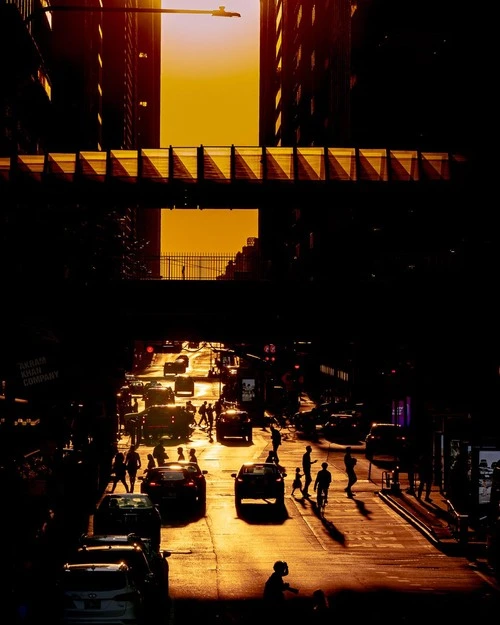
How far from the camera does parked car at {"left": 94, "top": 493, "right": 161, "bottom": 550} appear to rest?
85.4ft

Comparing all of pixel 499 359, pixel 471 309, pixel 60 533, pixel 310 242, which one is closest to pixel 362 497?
pixel 471 309

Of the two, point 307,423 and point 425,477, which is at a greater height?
point 425,477

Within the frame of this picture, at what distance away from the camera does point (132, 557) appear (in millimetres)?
17484

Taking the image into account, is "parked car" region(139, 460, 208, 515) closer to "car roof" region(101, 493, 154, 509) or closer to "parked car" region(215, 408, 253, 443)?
"car roof" region(101, 493, 154, 509)

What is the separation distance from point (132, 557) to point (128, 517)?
8.70 m

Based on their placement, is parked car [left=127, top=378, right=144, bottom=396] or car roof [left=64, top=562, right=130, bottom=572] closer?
car roof [left=64, top=562, right=130, bottom=572]

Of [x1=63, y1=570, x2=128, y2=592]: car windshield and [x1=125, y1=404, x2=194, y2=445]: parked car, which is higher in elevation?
[x1=63, y1=570, x2=128, y2=592]: car windshield

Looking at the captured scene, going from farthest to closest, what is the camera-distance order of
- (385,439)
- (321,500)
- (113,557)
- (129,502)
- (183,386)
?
1. (183,386)
2. (385,439)
3. (321,500)
4. (129,502)
5. (113,557)

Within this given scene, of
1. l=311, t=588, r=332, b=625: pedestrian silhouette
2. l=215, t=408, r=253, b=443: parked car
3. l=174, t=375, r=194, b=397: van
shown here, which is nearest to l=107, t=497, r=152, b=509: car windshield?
l=311, t=588, r=332, b=625: pedestrian silhouette

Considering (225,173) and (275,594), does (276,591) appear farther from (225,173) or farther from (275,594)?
(225,173)

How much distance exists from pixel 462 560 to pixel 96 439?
82.0 ft

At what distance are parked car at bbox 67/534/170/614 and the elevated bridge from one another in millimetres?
20862

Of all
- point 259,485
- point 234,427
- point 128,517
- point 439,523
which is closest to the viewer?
point 128,517

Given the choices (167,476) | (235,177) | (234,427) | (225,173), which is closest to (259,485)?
(167,476)
